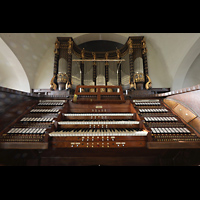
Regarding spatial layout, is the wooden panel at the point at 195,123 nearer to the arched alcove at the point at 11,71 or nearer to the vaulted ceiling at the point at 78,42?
the vaulted ceiling at the point at 78,42

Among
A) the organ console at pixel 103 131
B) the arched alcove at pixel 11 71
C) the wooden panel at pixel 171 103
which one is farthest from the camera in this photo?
the arched alcove at pixel 11 71

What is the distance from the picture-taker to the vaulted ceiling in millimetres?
4309

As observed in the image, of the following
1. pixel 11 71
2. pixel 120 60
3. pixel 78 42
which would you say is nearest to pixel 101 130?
pixel 120 60

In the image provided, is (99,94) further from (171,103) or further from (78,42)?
(78,42)

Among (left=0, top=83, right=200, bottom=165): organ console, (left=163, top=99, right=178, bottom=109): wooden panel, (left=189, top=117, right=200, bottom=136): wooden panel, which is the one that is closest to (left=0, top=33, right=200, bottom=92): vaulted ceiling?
(left=163, top=99, right=178, bottom=109): wooden panel

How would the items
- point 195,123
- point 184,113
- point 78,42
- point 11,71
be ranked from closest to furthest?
point 195,123, point 184,113, point 11,71, point 78,42

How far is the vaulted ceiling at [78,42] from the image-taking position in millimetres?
4309

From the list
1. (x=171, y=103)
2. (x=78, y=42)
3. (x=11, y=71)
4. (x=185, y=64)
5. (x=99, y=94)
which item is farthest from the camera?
(x=78, y=42)

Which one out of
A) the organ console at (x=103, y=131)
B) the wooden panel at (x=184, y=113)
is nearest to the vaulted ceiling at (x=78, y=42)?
the organ console at (x=103, y=131)

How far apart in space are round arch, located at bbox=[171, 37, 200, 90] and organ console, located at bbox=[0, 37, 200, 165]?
3.25 meters

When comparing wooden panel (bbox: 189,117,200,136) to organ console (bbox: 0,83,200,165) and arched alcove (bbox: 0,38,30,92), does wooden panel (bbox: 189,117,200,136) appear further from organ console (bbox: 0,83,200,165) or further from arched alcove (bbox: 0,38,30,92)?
arched alcove (bbox: 0,38,30,92)

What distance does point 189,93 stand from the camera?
6.23 ft

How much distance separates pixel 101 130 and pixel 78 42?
5.86m

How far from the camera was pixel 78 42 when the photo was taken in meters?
6.07
